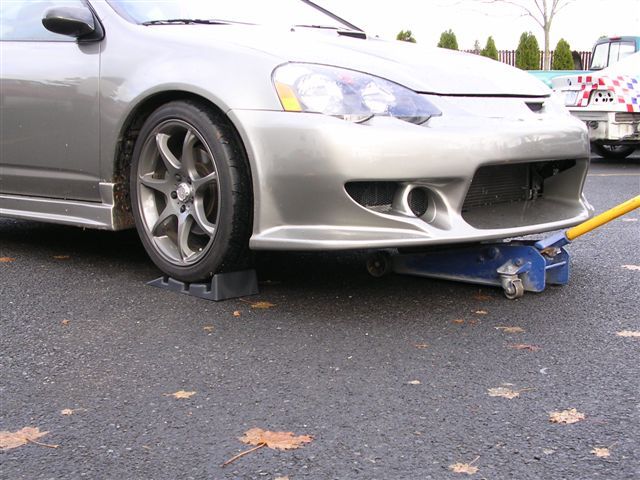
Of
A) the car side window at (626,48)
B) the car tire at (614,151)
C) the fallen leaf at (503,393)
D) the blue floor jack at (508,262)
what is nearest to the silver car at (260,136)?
the blue floor jack at (508,262)

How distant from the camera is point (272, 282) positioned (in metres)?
4.11

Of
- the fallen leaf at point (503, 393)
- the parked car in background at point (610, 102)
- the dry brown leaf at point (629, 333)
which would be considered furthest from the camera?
the parked car in background at point (610, 102)

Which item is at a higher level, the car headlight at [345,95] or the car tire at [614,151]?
the car headlight at [345,95]

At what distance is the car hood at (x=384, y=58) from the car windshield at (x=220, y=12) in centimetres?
21

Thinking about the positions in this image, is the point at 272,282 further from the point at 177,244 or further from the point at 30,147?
the point at 30,147

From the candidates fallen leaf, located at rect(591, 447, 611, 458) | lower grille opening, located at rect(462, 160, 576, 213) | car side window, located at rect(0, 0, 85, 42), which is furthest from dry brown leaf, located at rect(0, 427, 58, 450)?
car side window, located at rect(0, 0, 85, 42)

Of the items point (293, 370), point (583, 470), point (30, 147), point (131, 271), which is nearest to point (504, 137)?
point (293, 370)

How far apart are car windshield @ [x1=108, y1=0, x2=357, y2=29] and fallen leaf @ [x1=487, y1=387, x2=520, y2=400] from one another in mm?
2323

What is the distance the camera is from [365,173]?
3311 millimetres

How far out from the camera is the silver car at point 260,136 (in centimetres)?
338

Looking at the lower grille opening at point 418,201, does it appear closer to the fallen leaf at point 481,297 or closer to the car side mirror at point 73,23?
the fallen leaf at point 481,297

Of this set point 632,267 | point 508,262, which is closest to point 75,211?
point 508,262

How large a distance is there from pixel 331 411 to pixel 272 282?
1610 mm

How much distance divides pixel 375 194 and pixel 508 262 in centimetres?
73
